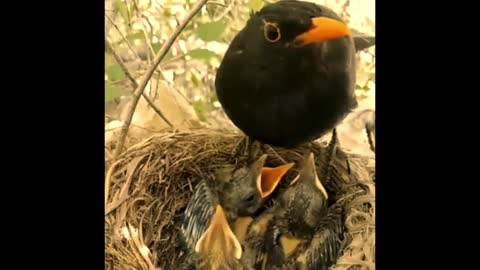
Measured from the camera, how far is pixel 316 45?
1346 millimetres

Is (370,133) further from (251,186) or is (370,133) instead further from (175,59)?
(175,59)

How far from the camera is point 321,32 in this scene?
52.3 inches

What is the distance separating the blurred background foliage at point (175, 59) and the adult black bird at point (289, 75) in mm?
23

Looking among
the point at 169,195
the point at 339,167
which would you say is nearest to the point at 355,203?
the point at 339,167

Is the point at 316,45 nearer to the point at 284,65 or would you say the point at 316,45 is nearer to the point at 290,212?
the point at 284,65

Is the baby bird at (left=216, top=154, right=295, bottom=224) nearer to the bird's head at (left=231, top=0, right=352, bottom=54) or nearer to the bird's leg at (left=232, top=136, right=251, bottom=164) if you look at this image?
the bird's leg at (left=232, top=136, right=251, bottom=164)

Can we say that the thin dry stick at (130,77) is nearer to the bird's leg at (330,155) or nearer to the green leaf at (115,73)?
the green leaf at (115,73)

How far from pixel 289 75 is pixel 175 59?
0.18 m

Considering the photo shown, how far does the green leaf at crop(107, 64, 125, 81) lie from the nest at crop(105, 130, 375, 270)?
4.2 inches

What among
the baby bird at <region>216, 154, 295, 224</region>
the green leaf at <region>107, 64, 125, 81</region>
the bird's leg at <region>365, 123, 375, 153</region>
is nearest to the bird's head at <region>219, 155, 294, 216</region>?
the baby bird at <region>216, 154, 295, 224</region>

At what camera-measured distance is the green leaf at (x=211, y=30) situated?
1396 millimetres

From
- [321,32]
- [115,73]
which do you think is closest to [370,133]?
[321,32]

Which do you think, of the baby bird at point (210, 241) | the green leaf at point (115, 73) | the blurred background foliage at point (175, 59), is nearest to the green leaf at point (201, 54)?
the blurred background foliage at point (175, 59)

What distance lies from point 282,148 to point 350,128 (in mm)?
107
